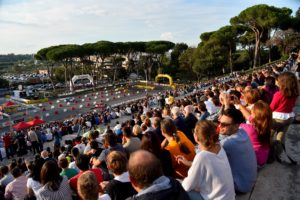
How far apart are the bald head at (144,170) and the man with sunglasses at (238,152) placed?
4.24ft

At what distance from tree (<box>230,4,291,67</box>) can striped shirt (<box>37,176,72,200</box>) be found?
116 ft

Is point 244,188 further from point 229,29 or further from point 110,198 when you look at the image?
point 229,29

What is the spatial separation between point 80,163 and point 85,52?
48.3m

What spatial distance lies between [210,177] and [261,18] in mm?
36373

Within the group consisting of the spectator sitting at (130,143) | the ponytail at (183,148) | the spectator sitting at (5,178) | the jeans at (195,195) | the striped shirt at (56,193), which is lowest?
the spectator sitting at (5,178)

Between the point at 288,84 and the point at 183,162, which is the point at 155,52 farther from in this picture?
the point at 183,162

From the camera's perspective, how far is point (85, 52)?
5000 cm

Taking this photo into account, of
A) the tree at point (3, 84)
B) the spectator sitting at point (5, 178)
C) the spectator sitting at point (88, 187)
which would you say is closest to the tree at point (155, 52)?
the tree at point (3, 84)

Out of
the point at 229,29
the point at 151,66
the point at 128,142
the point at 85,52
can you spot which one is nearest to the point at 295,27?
the point at 229,29

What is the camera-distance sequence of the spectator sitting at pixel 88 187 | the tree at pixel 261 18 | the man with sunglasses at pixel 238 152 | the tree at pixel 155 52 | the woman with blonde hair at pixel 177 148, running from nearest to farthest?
the spectator sitting at pixel 88 187 → the man with sunglasses at pixel 238 152 → the woman with blonde hair at pixel 177 148 → the tree at pixel 261 18 → the tree at pixel 155 52

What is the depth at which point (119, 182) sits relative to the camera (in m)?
2.76

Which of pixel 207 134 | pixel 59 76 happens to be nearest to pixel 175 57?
pixel 59 76

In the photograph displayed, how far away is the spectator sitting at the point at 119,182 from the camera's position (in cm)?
276

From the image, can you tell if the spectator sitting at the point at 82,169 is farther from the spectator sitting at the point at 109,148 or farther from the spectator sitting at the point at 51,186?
the spectator sitting at the point at 109,148
